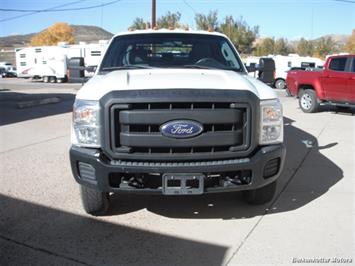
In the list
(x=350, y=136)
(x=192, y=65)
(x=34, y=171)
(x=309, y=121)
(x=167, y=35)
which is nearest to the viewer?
(x=192, y=65)

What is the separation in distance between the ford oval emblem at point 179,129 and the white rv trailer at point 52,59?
3384cm

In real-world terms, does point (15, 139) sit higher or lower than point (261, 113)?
lower

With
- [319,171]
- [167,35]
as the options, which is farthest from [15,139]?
[319,171]

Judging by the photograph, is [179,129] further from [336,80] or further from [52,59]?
[52,59]

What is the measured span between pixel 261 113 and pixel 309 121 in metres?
8.44

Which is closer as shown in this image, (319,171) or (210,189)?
(210,189)

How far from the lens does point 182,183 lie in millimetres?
4039

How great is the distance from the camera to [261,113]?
4.19m

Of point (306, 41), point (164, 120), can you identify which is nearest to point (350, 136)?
point (164, 120)

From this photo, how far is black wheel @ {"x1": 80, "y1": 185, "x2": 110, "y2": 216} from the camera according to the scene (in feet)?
14.9

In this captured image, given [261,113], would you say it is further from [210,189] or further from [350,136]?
[350,136]

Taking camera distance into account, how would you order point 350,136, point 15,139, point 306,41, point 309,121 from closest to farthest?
point 15,139
point 350,136
point 309,121
point 306,41

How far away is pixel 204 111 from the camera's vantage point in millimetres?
3982

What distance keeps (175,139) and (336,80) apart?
10724 millimetres
